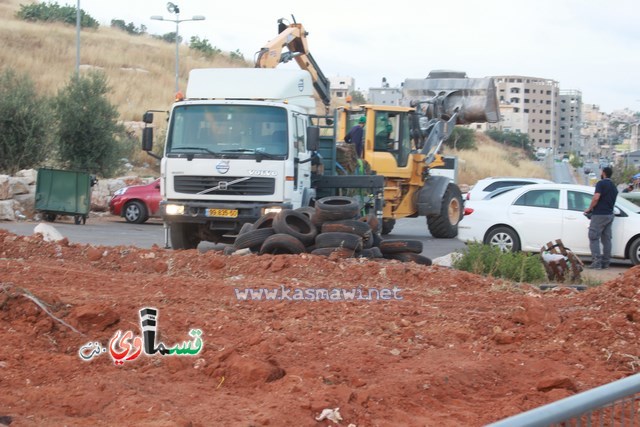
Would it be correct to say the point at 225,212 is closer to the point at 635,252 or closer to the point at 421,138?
the point at 635,252

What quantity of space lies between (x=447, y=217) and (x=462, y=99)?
149 inches

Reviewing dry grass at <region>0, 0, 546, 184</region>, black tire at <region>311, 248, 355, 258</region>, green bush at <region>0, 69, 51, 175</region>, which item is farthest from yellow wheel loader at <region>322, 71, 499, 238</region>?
dry grass at <region>0, 0, 546, 184</region>

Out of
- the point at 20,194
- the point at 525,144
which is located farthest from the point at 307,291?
the point at 525,144

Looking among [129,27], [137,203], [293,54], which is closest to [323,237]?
[293,54]

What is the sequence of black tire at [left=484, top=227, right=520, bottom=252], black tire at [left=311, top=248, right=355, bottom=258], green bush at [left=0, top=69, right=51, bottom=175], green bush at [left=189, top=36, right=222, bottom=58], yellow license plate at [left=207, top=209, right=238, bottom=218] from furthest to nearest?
green bush at [left=189, top=36, right=222, bottom=58] → green bush at [left=0, top=69, right=51, bottom=175] → black tire at [left=484, top=227, right=520, bottom=252] → yellow license plate at [left=207, top=209, right=238, bottom=218] → black tire at [left=311, top=248, right=355, bottom=258]

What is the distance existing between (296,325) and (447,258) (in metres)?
7.51

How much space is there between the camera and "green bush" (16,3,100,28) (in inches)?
3108

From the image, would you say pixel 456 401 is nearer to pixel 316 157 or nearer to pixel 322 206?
pixel 322 206

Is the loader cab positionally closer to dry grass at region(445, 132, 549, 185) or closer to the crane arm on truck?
the crane arm on truck

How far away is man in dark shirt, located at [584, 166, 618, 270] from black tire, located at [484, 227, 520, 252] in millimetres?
1621

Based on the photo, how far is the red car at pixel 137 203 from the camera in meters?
27.5

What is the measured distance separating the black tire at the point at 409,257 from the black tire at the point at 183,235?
4222mm

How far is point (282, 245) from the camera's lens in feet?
42.1

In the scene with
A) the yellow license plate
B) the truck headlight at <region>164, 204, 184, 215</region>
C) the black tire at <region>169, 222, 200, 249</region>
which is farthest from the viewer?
the black tire at <region>169, 222, 200, 249</region>
